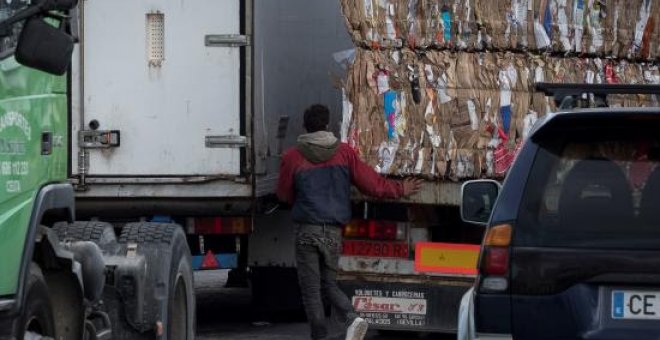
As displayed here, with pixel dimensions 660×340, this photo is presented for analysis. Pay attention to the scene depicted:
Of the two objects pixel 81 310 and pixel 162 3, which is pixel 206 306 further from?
pixel 81 310

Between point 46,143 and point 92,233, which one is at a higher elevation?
point 46,143

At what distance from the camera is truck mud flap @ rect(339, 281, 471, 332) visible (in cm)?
1170

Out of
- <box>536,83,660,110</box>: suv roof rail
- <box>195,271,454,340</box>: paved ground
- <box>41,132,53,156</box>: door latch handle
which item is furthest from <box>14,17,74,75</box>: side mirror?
<box>195,271,454,340</box>: paved ground

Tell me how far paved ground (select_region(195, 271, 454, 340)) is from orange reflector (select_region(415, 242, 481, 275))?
4.41 feet

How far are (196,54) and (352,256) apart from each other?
193cm

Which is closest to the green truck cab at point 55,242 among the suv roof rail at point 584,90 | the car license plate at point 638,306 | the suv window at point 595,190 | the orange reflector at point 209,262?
the suv window at point 595,190

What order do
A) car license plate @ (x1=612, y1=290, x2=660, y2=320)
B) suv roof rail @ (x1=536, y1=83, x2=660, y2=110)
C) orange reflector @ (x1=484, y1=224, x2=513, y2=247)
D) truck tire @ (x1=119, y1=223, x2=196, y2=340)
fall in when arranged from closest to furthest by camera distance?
car license plate @ (x1=612, y1=290, x2=660, y2=320)
orange reflector @ (x1=484, y1=224, x2=513, y2=247)
suv roof rail @ (x1=536, y1=83, x2=660, y2=110)
truck tire @ (x1=119, y1=223, x2=196, y2=340)

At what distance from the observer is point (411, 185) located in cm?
1152

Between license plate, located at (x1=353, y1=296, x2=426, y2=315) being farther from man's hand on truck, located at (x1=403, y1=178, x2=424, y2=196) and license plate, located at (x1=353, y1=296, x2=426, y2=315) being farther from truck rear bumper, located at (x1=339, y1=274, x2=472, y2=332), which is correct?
man's hand on truck, located at (x1=403, y1=178, x2=424, y2=196)

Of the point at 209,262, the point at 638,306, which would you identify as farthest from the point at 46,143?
the point at 209,262

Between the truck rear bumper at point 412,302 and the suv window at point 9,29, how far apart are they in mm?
5277

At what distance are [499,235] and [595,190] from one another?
0.42 meters

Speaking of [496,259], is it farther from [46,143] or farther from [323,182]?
[323,182]

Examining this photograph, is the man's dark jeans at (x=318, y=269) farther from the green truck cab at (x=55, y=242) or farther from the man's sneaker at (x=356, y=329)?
the green truck cab at (x=55, y=242)
